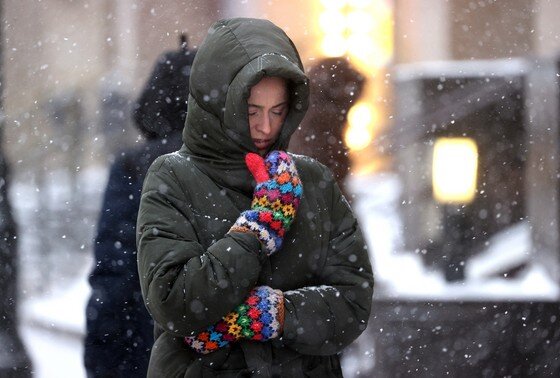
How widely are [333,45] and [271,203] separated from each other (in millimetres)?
2674

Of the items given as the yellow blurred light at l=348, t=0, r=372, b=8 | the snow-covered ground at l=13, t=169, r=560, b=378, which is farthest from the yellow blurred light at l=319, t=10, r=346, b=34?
the snow-covered ground at l=13, t=169, r=560, b=378

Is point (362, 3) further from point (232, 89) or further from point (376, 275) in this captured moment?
point (232, 89)

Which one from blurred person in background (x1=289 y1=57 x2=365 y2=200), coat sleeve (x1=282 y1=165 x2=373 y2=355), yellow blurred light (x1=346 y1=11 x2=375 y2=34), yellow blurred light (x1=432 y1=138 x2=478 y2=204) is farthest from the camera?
yellow blurred light (x1=432 y1=138 x2=478 y2=204)

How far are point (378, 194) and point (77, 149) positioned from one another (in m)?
1.83

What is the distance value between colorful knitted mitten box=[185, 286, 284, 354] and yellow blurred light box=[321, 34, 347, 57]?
2.56 m

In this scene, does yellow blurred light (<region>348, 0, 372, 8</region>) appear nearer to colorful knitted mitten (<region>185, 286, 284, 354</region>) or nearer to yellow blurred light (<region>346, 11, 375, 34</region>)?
yellow blurred light (<region>346, 11, 375, 34</region>)

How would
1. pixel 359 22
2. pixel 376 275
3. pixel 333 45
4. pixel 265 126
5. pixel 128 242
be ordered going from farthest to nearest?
pixel 376 275 → pixel 359 22 → pixel 333 45 → pixel 128 242 → pixel 265 126

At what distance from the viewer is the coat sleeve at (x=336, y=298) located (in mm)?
2277

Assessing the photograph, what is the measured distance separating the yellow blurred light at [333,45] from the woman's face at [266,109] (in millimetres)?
2353

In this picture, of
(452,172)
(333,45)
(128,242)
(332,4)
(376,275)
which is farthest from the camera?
(376,275)

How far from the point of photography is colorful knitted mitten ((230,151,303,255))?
220 centimetres

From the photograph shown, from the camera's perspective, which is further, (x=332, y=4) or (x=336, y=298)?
(x=332, y=4)

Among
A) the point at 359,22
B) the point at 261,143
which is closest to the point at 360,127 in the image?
the point at 359,22

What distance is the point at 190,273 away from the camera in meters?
2.14
